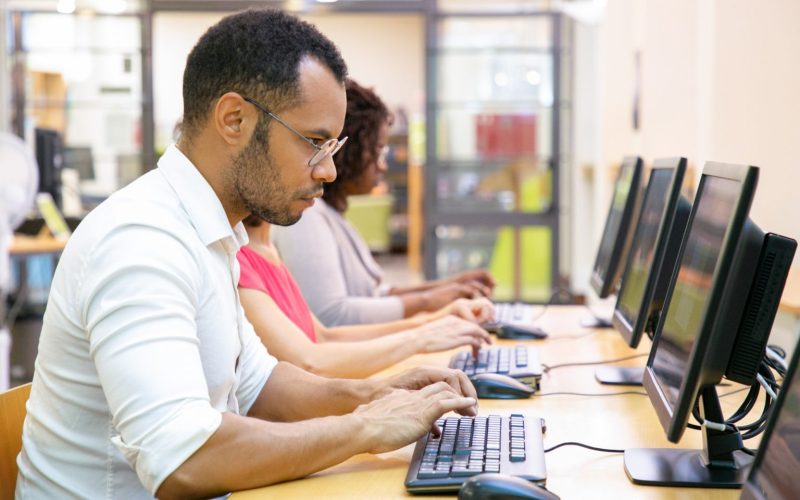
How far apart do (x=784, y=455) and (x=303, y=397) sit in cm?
90

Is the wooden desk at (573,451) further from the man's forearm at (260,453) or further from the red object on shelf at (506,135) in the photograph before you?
the red object on shelf at (506,135)

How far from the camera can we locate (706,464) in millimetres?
1358

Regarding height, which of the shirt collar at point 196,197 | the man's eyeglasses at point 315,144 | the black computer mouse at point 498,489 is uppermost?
the man's eyeglasses at point 315,144

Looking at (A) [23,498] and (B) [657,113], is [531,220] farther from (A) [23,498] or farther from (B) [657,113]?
(A) [23,498]

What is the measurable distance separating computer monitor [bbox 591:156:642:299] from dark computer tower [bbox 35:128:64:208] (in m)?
3.74

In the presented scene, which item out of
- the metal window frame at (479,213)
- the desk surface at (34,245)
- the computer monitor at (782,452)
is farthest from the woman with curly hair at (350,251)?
the metal window frame at (479,213)

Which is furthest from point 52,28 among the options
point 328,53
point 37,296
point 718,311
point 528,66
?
point 718,311

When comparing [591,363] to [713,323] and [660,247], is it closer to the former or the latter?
[660,247]

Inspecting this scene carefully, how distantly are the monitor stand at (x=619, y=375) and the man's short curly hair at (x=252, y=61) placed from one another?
930 millimetres

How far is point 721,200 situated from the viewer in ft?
4.26

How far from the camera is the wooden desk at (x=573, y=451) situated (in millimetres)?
1269

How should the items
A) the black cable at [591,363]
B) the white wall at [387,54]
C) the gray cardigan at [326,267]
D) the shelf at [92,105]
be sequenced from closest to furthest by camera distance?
the black cable at [591,363]
the gray cardigan at [326,267]
the shelf at [92,105]
the white wall at [387,54]

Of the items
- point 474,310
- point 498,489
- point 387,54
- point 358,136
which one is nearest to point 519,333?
point 474,310

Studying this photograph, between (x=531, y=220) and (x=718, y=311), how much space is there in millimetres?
5721
